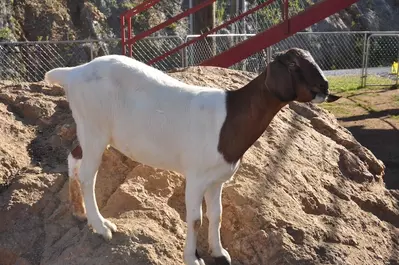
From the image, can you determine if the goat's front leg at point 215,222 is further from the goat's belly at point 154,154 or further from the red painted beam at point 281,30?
the red painted beam at point 281,30

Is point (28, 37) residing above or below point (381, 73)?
above

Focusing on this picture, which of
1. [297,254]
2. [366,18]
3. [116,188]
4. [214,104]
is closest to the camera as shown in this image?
[214,104]

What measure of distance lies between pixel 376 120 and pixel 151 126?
8354 mm

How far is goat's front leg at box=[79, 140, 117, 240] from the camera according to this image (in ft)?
14.5

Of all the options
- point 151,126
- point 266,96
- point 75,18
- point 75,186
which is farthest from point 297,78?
point 75,18

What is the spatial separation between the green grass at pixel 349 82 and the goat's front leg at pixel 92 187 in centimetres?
1211

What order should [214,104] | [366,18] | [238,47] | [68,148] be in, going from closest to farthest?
[214,104], [68,148], [238,47], [366,18]

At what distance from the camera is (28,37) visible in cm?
1520

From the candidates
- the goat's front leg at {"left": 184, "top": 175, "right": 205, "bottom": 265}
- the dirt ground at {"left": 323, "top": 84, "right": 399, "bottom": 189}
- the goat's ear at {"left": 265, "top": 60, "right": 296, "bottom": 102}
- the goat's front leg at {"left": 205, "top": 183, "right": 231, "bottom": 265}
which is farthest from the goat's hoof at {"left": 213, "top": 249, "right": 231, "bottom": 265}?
the dirt ground at {"left": 323, "top": 84, "right": 399, "bottom": 189}

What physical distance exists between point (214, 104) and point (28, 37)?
12.0 meters

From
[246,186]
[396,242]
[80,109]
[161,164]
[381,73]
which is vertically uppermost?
[80,109]

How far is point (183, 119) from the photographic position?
4.25 meters

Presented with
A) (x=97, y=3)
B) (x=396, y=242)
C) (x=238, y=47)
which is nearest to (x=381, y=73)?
(x=97, y=3)

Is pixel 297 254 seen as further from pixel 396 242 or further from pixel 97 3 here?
pixel 97 3
